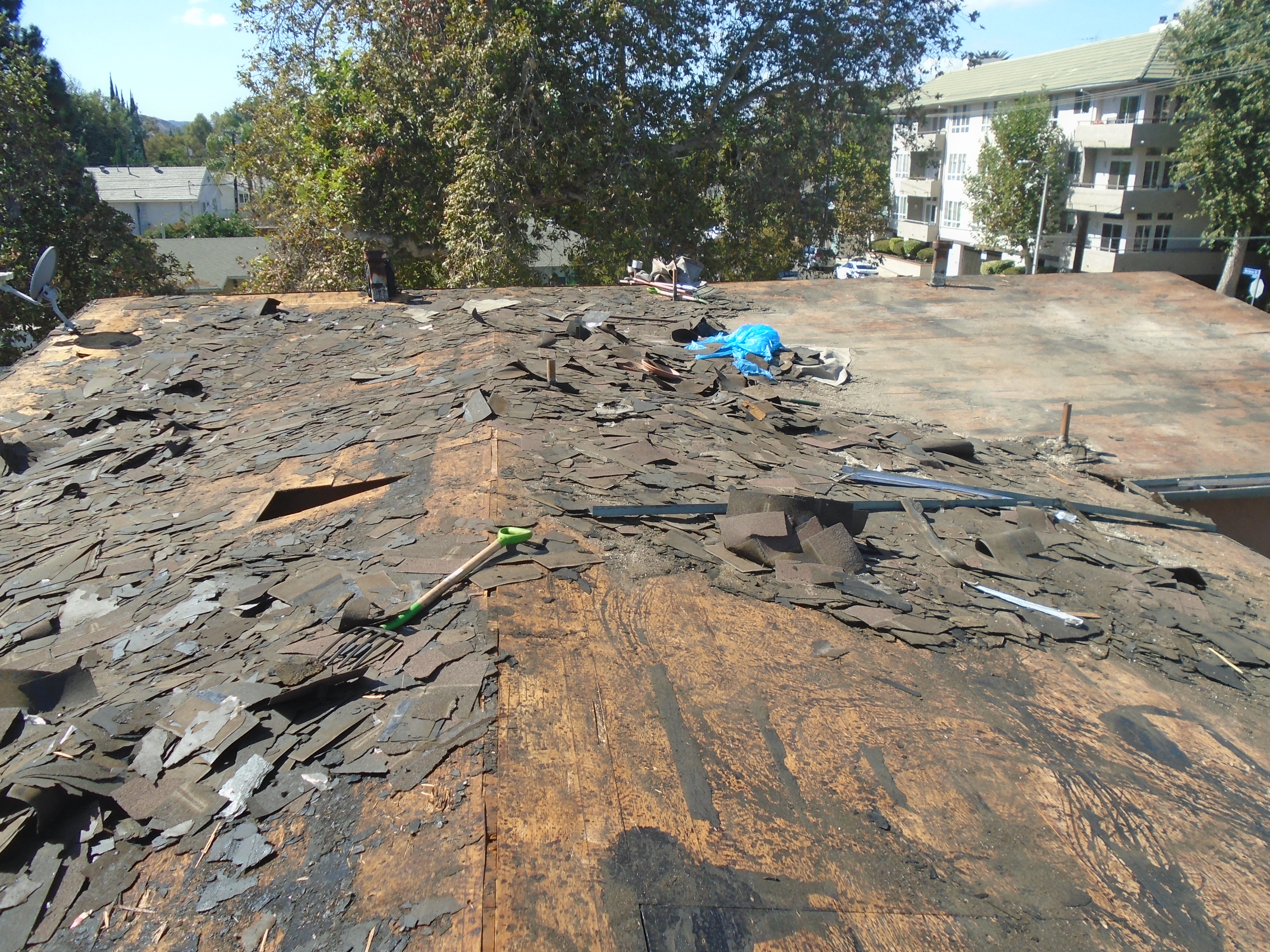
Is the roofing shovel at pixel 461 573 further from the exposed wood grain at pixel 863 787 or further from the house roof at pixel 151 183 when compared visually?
the house roof at pixel 151 183

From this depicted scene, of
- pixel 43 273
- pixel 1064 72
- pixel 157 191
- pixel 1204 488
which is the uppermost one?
pixel 1064 72

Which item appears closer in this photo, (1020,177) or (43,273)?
(43,273)

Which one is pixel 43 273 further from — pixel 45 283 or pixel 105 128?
pixel 105 128

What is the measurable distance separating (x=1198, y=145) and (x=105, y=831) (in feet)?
135

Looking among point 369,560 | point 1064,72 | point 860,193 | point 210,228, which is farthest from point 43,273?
point 210,228

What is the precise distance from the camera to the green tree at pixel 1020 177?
133 ft

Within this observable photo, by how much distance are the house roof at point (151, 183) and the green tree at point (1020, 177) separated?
58.3 m

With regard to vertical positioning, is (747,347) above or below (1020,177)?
below

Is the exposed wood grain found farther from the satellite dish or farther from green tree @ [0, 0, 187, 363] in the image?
green tree @ [0, 0, 187, 363]

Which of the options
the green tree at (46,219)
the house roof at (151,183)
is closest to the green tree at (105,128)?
the house roof at (151,183)

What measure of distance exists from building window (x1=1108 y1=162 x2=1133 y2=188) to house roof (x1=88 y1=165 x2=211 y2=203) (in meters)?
63.9

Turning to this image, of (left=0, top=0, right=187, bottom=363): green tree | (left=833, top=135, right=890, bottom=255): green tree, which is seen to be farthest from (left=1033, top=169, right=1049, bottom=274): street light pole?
(left=0, top=0, right=187, bottom=363): green tree

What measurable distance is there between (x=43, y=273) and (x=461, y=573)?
11380 mm

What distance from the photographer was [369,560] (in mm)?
5121
